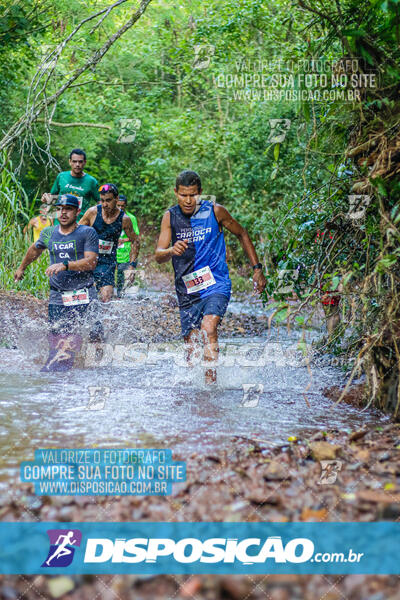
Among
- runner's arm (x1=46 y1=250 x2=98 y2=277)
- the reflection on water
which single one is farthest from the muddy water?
runner's arm (x1=46 y1=250 x2=98 y2=277)

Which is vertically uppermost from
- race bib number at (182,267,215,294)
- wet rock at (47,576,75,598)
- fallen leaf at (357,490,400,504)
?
race bib number at (182,267,215,294)

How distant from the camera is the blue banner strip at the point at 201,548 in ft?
9.19

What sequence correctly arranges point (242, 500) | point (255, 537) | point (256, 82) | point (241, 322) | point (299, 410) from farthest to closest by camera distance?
point (256, 82) → point (241, 322) → point (299, 410) → point (242, 500) → point (255, 537)

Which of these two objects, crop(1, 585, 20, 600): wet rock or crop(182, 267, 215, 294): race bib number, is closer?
crop(1, 585, 20, 600): wet rock

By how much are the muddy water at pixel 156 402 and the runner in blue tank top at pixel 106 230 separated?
93cm

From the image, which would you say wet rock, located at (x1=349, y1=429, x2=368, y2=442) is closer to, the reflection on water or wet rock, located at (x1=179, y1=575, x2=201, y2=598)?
the reflection on water

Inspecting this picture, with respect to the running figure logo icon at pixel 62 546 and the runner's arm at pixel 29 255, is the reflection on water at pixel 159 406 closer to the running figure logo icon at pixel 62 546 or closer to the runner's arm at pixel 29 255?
the running figure logo icon at pixel 62 546

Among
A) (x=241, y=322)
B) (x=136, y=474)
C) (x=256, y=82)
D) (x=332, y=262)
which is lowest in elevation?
(x=241, y=322)

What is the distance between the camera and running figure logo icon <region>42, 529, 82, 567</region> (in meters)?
2.87

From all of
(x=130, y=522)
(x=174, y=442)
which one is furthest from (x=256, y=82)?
(x=130, y=522)

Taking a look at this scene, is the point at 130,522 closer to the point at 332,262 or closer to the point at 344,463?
the point at 344,463

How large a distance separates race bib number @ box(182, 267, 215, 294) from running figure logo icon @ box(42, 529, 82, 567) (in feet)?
11.4

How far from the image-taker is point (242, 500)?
3.22 m

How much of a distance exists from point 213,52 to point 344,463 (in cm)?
1506
